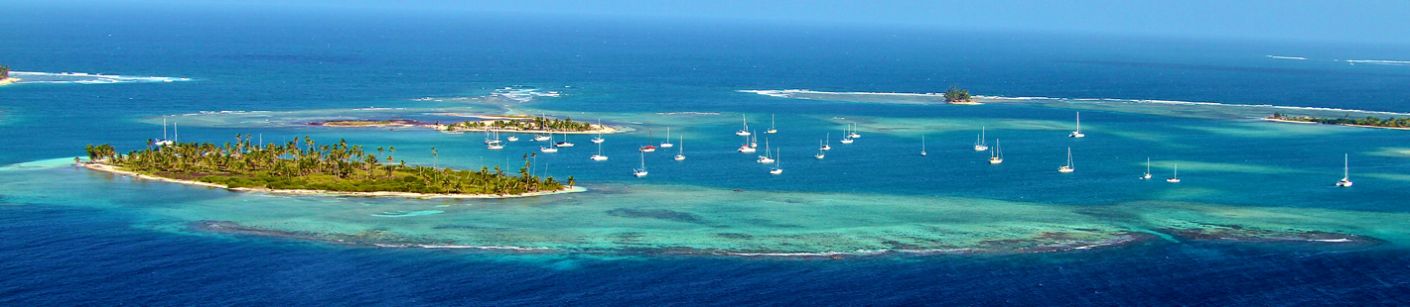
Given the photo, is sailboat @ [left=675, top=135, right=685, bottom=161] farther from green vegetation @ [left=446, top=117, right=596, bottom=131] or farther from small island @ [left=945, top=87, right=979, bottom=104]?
small island @ [left=945, top=87, right=979, bottom=104]

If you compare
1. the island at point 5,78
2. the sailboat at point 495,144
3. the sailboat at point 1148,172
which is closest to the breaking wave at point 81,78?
the island at point 5,78

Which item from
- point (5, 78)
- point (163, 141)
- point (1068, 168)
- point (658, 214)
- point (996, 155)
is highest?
point (5, 78)

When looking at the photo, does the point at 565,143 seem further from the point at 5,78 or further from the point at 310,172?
the point at 5,78

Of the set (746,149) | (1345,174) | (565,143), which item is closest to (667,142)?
(746,149)

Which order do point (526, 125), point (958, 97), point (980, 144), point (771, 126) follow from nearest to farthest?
1. point (980, 144)
2. point (526, 125)
3. point (771, 126)
4. point (958, 97)

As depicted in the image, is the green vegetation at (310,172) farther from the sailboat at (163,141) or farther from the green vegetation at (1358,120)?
the green vegetation at (1358,120)

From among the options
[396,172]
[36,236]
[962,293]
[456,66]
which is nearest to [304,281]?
[36,236]
